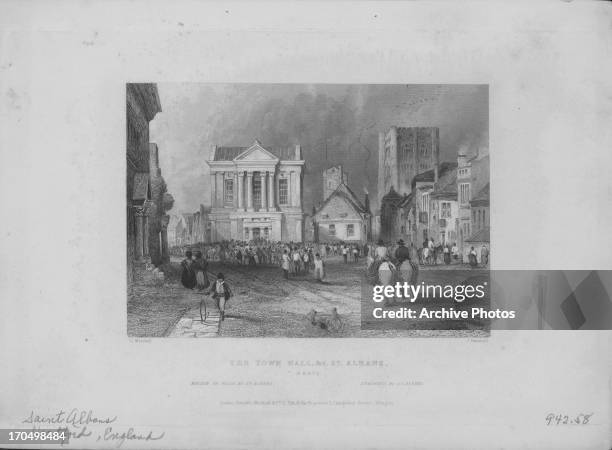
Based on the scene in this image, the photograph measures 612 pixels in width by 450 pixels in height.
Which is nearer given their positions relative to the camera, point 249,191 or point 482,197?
point 482,197

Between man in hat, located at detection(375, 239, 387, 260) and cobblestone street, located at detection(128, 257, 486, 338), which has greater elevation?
man in hat, located at detection(375, 239, 387, 260)

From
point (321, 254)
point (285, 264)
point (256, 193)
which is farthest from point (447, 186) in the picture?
point (256, 193)

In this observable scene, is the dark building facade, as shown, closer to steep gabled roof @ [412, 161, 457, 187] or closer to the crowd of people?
the crowd of people

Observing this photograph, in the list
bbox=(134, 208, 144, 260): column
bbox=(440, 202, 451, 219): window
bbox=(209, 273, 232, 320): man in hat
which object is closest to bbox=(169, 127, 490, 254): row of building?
bbox=(440, 202, 451, 219): window

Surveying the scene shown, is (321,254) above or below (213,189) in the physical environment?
below

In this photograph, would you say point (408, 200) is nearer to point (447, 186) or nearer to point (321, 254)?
point (447, 186)

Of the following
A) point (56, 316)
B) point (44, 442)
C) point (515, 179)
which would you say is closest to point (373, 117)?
point (515, 179)

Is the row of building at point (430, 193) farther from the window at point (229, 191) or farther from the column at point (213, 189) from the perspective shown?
the column at point (213, 189)
